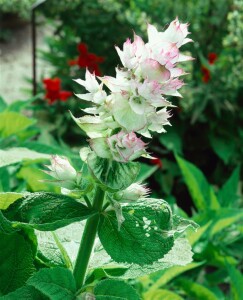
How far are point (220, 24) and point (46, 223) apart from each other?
274cm

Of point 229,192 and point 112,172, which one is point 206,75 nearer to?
point 229,192

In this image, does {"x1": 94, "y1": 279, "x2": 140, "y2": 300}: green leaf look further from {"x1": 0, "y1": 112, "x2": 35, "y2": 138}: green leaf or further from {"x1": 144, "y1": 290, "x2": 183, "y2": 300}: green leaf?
{"x1": 0, "y1": 112, "x2": 35, "y2": 138}: green leaf

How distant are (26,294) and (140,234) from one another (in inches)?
6.6

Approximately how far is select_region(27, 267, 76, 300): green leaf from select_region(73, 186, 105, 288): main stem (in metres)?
0.02

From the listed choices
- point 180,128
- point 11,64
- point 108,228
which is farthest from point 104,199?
point 11,64

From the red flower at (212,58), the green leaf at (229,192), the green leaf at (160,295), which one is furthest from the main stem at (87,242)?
the red flower at (212,58)

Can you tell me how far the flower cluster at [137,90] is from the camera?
68 cm

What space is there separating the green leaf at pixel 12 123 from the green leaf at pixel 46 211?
0.94 meters

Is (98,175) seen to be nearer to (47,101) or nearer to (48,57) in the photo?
(47,101)

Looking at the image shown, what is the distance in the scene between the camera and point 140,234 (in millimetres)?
784

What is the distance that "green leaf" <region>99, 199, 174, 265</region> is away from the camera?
0.77 m

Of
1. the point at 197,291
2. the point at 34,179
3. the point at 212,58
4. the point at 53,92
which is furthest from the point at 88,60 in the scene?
the point at 34,179

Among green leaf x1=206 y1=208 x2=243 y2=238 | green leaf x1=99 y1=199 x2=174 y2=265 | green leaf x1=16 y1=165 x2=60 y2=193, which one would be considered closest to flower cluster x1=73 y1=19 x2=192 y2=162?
green leaf x1=99 y1=199 x2=174 y2=265

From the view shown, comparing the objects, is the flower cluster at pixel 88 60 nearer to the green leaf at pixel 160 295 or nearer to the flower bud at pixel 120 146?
the green leaf at pixel 160 295
